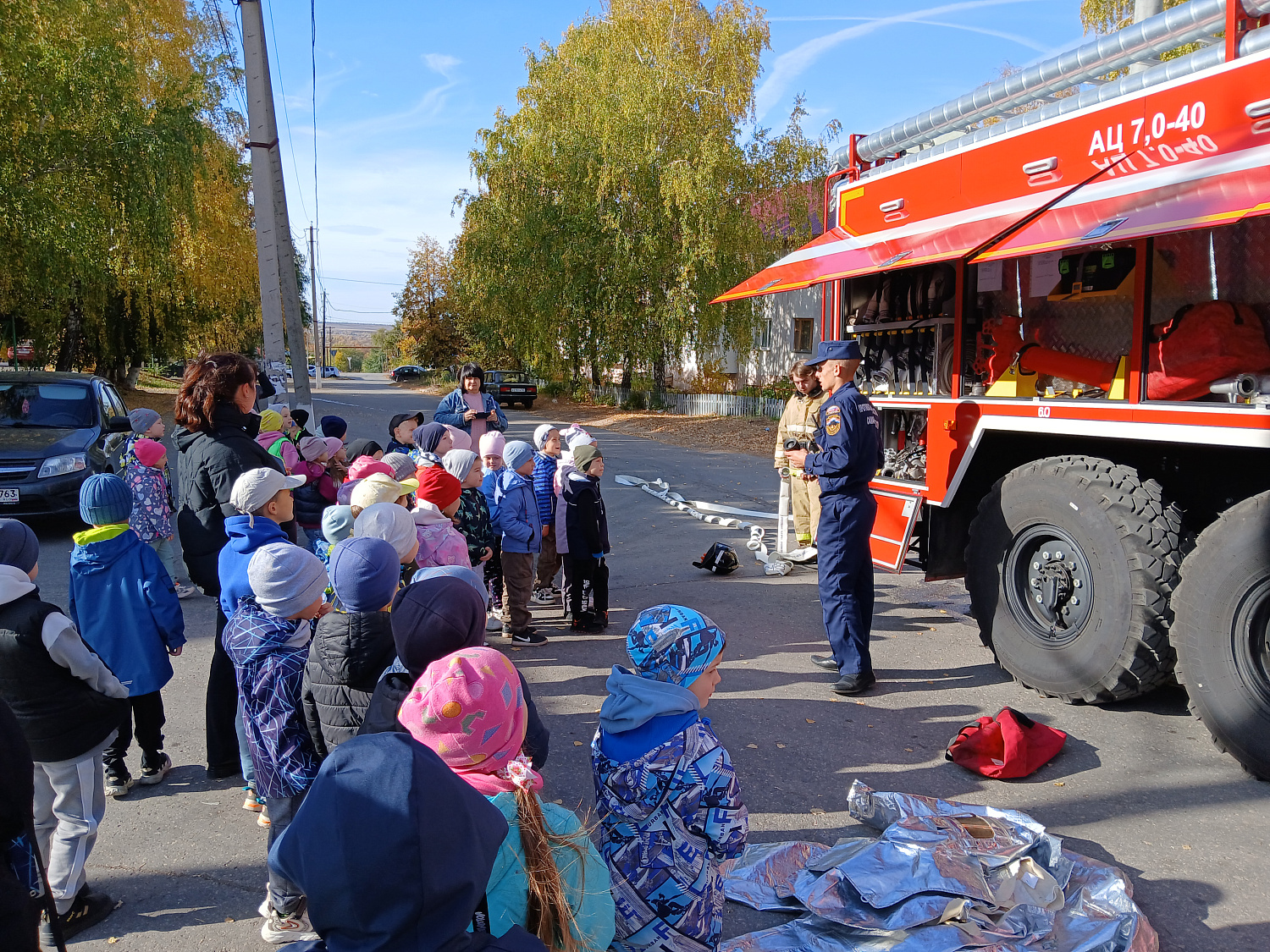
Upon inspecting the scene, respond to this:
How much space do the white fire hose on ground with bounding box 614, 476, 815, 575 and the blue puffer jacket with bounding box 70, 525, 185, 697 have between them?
18.0ft

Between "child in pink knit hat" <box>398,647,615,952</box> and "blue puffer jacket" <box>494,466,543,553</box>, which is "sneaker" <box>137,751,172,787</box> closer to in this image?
"blue puffer jacket" <box>494,466,543,553</box>

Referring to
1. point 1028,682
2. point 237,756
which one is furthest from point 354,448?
point 1028,682

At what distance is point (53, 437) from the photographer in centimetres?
966

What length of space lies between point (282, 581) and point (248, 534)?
767 millimetres

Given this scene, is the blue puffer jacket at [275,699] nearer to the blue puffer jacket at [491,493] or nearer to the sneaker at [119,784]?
the sneaker at [119,784]

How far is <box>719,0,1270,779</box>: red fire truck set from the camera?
4.01 meters

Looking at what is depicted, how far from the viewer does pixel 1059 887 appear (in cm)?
304

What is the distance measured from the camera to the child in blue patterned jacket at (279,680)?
122 inches

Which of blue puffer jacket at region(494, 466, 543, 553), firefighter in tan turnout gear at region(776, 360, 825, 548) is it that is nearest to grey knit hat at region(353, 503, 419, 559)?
blue puffer jacket at region(494, 466, 543, 553)

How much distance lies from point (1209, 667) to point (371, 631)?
3730 millimetres

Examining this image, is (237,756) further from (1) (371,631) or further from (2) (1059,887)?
(2) (1059,887)

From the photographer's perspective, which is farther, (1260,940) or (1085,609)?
(1085,609)

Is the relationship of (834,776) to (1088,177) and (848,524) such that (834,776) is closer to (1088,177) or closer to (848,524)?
(848,524)

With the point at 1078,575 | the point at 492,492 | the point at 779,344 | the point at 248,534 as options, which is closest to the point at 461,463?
the point at 492,492
